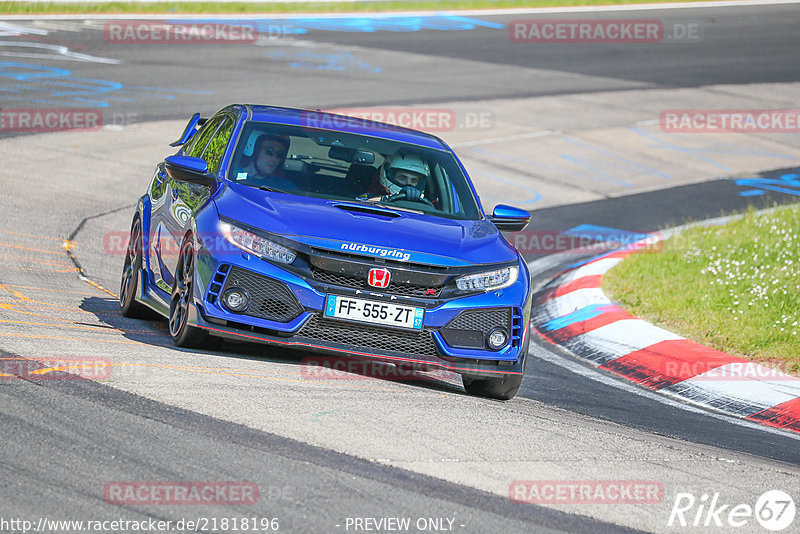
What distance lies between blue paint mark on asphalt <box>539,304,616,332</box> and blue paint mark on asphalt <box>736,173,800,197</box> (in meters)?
7.70

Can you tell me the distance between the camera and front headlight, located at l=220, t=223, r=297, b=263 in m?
6.64

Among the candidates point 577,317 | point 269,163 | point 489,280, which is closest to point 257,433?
point 489,280

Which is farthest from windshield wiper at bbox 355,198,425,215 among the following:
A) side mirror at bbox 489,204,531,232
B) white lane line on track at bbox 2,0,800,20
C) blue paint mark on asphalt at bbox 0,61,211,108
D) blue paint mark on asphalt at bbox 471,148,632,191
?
white lane line on track at bbox 2,0,800,20

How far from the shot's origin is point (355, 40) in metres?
27.4

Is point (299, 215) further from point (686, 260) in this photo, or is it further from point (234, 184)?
point (686, 260)

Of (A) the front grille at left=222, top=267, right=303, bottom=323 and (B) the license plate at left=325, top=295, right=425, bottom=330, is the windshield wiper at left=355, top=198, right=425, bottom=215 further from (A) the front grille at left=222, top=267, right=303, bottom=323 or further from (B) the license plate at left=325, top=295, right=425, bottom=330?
(A) the front grille at left=222, top=267, right=303, bottom=323

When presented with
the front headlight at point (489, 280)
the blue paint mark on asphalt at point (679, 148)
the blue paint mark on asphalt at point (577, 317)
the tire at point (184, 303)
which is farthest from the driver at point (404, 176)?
the blue paint mark on asphalt at point (679, 148)

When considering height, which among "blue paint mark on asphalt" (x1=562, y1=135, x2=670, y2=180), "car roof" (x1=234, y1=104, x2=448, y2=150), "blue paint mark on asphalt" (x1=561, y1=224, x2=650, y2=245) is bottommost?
"blue paint mark on asphalt" (x1=561, y1=224, x2=650, y2=245)

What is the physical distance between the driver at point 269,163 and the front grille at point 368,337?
1231mm

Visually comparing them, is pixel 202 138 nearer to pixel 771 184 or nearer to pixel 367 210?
pixel 367 210

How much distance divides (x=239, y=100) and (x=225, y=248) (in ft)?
42.7

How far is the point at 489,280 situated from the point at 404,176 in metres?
1.26

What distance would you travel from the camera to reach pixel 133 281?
8336 mm

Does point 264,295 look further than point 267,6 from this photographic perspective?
No
